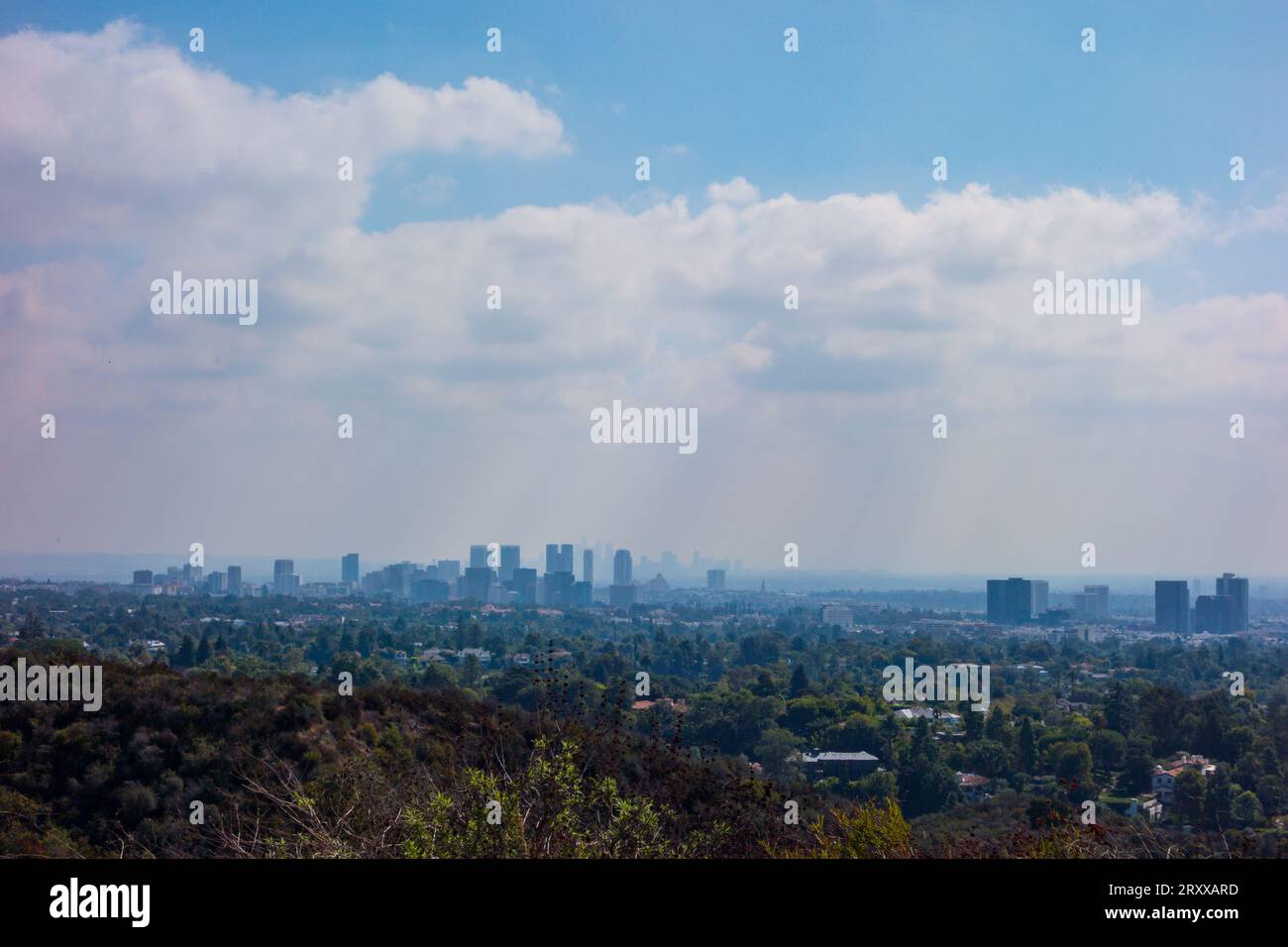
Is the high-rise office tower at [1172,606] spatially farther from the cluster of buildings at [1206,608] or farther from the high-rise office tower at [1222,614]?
the high-rise office tower at [1222,614]

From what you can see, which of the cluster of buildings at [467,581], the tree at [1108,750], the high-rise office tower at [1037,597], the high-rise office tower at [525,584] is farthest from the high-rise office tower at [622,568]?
the tree at [1108,750]

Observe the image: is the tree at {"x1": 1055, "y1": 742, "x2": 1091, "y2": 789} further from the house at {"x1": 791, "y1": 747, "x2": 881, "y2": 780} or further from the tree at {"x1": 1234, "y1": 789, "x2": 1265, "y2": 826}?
the house at {"x1": 791, "y1": 747, "x2": 881, "y2": 780}

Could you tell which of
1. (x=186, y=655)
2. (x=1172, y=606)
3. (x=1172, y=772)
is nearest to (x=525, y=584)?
(x=186, y=655)
